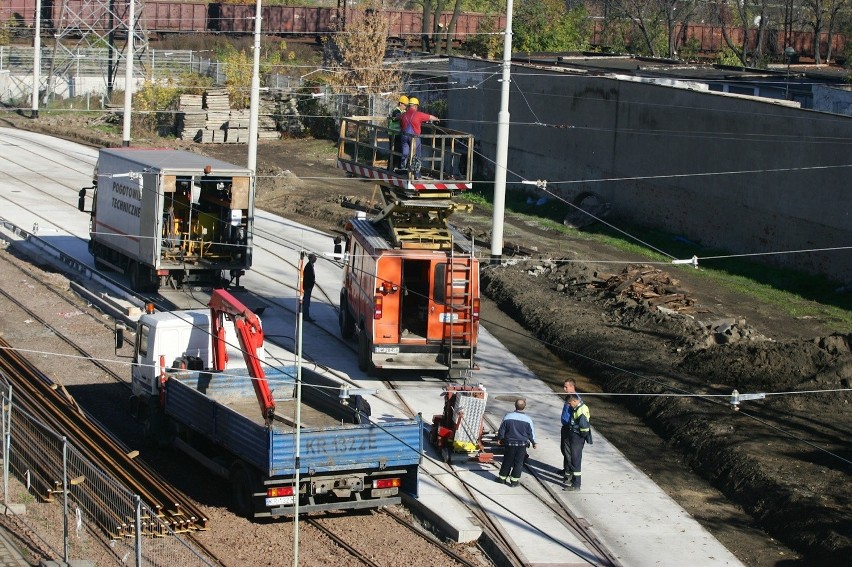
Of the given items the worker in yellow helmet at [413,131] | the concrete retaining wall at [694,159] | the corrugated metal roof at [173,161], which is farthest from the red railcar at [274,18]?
the worker in yellow helmet at [413,131]

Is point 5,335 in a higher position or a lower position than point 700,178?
lower

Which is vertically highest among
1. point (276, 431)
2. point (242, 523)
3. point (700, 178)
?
point (700, 178)

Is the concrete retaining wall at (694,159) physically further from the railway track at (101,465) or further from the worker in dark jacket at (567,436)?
the railway track at (101,465)

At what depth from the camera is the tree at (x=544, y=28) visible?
241 ft

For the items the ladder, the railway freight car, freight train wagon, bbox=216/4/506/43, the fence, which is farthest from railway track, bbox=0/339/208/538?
freight train wagon, bbox=216/4/506/43

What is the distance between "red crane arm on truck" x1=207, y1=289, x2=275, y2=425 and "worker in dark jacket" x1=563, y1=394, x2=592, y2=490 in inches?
182

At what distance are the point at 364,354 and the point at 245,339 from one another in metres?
6.33

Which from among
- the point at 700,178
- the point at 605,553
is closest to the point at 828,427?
the point at 605,553

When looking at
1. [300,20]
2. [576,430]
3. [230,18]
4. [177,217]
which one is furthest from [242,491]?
[300,20]

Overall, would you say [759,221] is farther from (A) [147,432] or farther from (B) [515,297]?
(A) [147,432]

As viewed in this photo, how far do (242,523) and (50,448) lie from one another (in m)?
2.92

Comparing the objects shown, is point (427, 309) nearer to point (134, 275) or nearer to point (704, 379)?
point (704, 379)

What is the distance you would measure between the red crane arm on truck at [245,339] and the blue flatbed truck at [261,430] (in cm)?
4

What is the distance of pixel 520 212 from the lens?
145 ft
